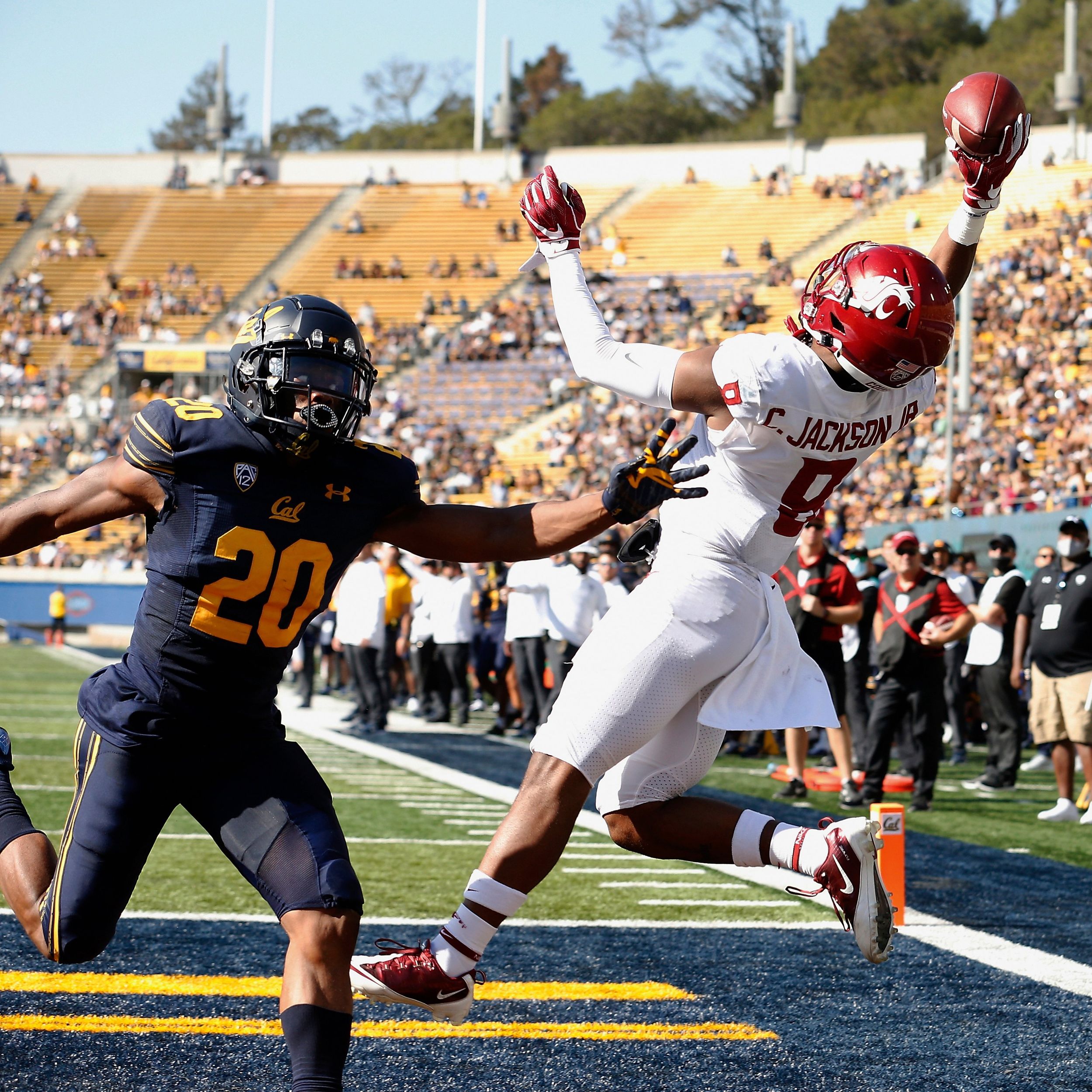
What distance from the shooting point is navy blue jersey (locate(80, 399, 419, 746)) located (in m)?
3.16

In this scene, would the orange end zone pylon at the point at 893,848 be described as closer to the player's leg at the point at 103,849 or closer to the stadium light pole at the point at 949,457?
the player's leg at the point at 103,849

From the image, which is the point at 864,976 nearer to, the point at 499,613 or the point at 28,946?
the point at 28,946

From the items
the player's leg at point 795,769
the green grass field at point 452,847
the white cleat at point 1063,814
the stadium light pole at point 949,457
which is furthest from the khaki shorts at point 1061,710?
the stadium light pole at point 949,457

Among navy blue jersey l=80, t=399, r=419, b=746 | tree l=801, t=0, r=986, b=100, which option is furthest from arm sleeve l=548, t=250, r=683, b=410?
tree l=801, t=0, r=986, b=100

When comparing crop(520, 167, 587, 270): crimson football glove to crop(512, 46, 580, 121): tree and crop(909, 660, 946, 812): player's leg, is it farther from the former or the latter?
crop(512, 46, 580, 121): tree

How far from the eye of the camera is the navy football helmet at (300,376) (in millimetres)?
3205

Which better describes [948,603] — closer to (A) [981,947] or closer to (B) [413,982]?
(A) [981,947]

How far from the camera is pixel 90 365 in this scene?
121 feet

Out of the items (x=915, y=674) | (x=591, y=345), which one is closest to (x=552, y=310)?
(x=915, y=674)

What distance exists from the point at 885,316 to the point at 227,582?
5.34 ft

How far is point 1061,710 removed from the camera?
873 centimetres

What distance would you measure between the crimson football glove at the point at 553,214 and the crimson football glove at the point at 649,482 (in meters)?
0.79

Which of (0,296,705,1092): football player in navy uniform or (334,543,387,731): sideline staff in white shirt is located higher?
(0,296,705,1092): football player in navy uniform

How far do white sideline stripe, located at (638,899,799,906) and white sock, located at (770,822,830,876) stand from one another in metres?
2.23
